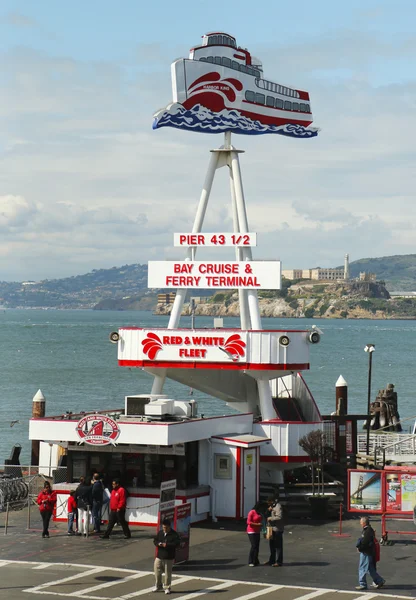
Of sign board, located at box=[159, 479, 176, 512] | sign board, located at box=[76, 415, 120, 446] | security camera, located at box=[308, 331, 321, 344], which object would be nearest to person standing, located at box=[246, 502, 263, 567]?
sign board, located at box=[159, 479, 176, 512]

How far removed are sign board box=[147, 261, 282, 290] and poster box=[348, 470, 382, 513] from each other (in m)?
9.24

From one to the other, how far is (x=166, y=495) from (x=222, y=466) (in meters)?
6.83

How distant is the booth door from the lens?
3133cm

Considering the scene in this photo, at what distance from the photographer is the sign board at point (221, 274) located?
1420 inches

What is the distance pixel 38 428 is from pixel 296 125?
15.9 metres

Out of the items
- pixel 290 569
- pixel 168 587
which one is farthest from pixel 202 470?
pixel 168 587

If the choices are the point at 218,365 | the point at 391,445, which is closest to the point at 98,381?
the point at 391,445

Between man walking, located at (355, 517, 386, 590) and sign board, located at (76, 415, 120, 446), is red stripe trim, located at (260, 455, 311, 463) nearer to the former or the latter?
sign board, located at (76, 415, 120, 446)

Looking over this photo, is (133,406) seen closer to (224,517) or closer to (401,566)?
(224,517)

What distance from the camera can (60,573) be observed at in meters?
23.6

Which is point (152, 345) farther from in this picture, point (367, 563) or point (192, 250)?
point (367, 563)

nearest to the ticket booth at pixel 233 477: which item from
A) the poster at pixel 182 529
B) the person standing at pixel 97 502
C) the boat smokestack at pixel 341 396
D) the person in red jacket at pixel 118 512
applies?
the person in red jacket at pixel 118 512

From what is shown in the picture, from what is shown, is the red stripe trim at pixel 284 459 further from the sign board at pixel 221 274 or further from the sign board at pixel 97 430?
the sign board at pixel 97 430

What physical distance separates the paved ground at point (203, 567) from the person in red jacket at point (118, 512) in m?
0.28
